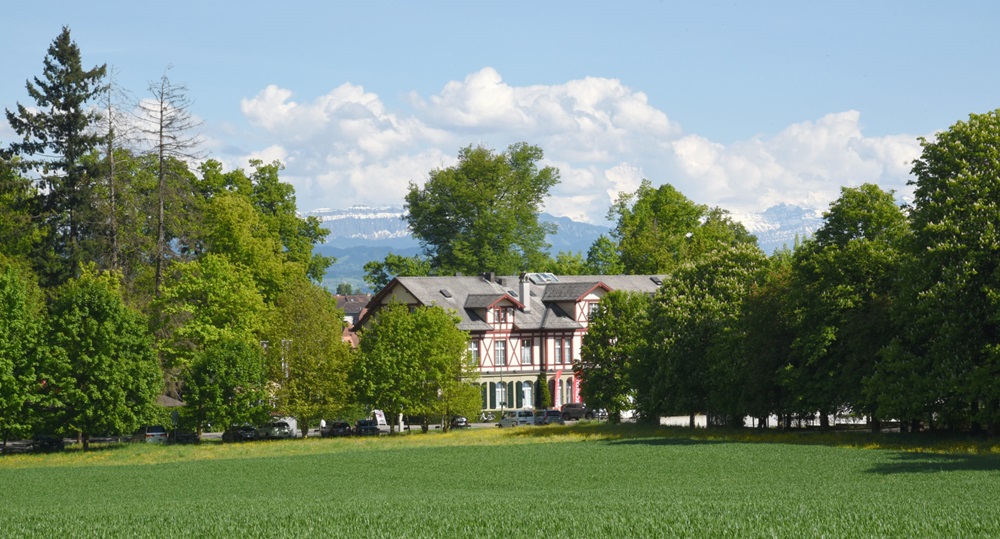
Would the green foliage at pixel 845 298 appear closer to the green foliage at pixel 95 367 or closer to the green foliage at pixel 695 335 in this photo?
the green foliage at pixel 695 335

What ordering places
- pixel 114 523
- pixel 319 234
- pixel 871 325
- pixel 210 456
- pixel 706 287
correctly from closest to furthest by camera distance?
pixel 114 523 → pixel 871 325 → pixel 210 456 → pixel 706 287 → pixel 319 234

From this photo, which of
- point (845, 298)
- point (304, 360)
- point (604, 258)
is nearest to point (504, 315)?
point (304, 360)

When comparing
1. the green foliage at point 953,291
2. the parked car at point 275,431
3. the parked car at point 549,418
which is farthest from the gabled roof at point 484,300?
the green foliage at point 953,291

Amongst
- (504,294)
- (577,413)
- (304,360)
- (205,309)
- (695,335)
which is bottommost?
(577,413)

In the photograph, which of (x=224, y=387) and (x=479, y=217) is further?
(x=479, y=217)

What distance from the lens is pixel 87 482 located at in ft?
159

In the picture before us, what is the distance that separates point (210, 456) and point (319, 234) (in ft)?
122

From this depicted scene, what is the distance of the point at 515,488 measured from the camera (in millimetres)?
42375

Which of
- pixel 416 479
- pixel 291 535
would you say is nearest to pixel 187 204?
pixel 416 479

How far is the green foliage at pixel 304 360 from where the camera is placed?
75.6m

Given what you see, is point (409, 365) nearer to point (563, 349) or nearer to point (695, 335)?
point (695, 335)

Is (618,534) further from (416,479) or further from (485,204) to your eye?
(485,204)

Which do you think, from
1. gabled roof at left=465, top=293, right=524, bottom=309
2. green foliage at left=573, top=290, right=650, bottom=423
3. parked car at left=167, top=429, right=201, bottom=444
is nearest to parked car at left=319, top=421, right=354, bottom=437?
parked car at left=167, top=429, right=201, bottom=444

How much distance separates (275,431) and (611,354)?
21624 millimetres
